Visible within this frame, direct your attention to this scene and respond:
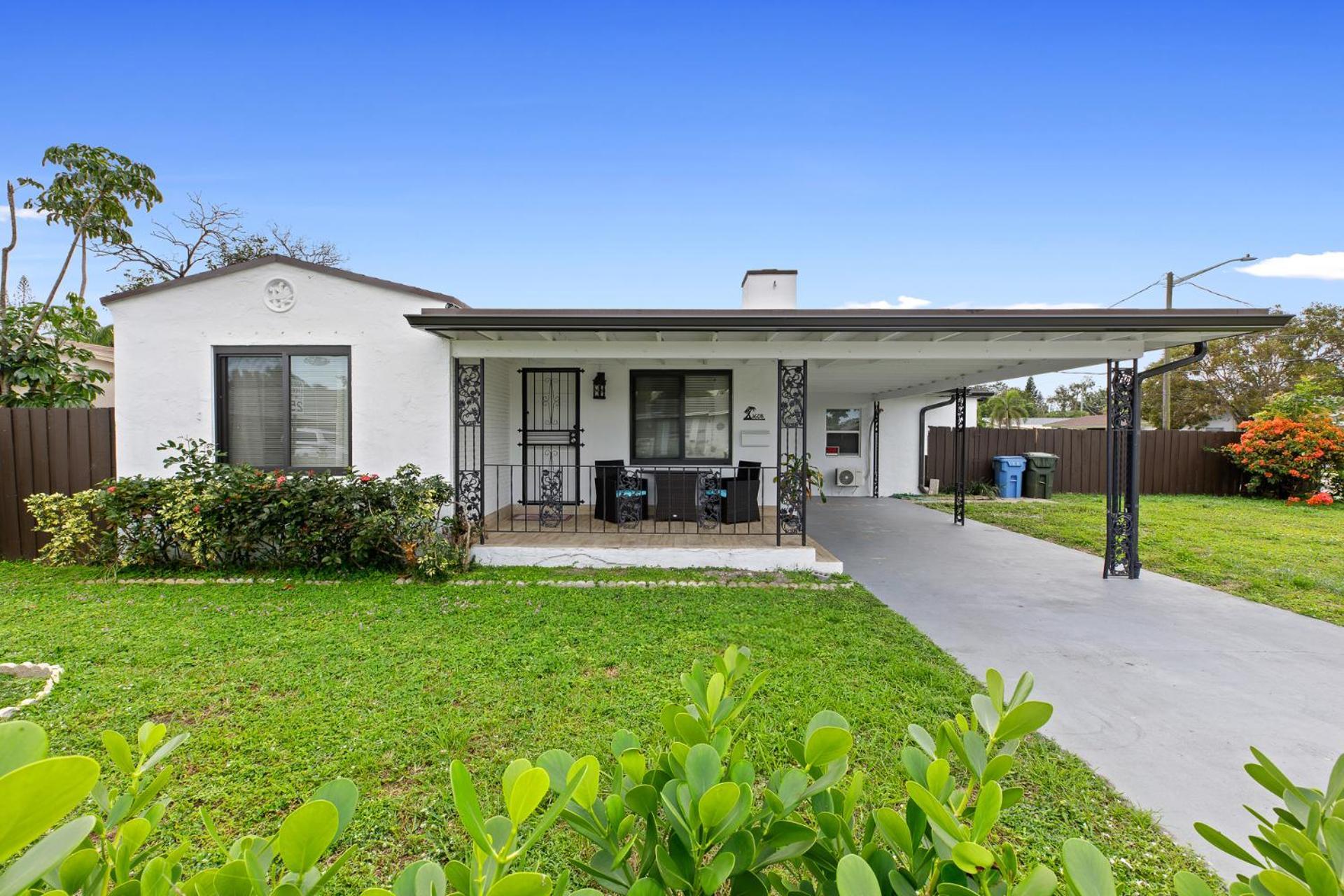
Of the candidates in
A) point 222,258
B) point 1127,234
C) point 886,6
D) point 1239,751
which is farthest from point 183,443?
point 1127,234

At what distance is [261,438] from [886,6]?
1024 centimetres

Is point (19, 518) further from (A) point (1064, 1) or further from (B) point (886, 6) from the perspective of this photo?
(A) point (1064, 1)

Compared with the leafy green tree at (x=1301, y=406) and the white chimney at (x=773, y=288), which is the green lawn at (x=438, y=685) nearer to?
the white chimney at (x=773, y=288)

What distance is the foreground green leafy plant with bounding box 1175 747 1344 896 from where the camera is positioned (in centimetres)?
66

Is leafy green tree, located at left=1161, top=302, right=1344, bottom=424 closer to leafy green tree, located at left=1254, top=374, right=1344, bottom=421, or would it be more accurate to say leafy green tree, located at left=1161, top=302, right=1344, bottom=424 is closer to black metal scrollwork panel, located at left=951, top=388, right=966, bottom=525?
leafy green tree, located at left=1254, top=374, right=1344, bottom=421

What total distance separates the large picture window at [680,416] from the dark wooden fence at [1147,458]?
8032mm

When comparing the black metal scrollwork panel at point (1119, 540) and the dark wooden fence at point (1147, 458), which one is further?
the dark wooden fence at point (1147, 458)

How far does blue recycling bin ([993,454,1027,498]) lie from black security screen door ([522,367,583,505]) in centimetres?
1069

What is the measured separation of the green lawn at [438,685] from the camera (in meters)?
2.48

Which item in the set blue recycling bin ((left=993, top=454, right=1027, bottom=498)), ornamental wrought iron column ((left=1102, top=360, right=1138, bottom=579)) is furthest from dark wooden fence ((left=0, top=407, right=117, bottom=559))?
blue recycling bin ((left=993, top=454, right=1027, bottom=498))

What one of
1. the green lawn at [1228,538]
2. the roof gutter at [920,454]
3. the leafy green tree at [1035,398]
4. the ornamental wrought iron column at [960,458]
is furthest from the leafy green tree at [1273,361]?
the leafy green tree at [1035,398]

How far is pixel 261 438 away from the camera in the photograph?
6.75 metres

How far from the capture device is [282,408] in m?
6.70

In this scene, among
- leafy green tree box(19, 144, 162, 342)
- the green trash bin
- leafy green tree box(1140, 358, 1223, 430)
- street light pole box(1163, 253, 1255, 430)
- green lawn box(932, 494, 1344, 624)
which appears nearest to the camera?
green lawn box(932, 494, 1344, 624)
